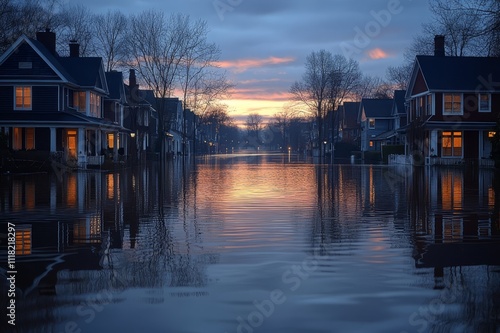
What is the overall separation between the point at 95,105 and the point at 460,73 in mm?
32898

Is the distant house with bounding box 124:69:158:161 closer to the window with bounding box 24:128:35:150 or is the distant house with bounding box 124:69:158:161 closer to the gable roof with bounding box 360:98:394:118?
the window with bounding box 24:128:35:150

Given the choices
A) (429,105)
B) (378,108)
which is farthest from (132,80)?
(429,105)

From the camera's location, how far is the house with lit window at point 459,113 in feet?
183

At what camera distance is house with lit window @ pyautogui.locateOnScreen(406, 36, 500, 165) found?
55.9 metres

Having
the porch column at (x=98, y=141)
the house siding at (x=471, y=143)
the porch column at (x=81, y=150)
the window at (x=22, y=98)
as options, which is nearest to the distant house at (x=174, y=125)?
the porch column at (x=98, y=141)

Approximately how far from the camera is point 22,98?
1845 inches

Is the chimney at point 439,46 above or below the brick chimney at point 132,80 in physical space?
above

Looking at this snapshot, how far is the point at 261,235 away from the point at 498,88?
162ft

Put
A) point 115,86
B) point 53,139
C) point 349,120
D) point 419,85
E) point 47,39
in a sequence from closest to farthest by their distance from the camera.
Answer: point 53,139
point 47,39
point 419,85
point 115,86
point 349,120

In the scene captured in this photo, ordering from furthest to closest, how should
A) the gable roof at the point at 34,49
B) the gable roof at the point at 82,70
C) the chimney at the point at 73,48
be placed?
1. the chimney at the point at 73,48
2. the gable roof at the point at 82,70
3. the gable roof at the point at 34,49

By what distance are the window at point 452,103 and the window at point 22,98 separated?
35286 millimetres

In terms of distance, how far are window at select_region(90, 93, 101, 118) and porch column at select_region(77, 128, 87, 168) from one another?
6.18 m

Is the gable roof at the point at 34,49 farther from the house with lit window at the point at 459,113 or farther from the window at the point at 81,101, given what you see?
the house with lit window at the point at 459,113

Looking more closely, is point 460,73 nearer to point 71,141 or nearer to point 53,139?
point 71,141
